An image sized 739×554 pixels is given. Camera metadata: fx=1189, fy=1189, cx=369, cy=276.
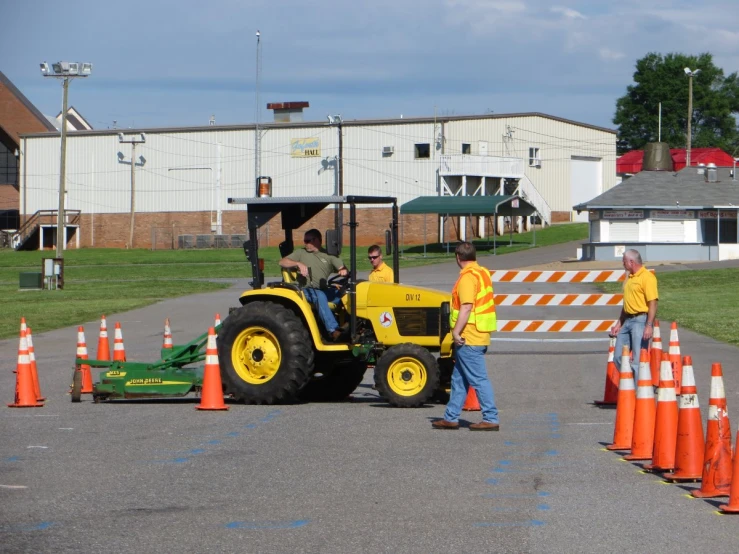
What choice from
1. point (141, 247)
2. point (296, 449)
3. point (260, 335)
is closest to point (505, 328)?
point (260, 335)

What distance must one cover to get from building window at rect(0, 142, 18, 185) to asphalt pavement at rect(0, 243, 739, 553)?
76161 millimetres

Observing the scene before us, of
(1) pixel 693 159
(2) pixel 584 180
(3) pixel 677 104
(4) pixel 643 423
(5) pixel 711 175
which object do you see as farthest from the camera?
(3) pixel 677 104

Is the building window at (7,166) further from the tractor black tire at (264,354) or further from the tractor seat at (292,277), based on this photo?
the tractor black tire at (264,354)

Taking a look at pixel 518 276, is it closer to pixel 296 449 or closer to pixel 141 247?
pixel 296 449

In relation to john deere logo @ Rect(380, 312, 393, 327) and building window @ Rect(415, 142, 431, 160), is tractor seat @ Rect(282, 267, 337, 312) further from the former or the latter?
building window @ Rect(415, 142, 431, 160)

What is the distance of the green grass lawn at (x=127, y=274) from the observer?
31.2 meters

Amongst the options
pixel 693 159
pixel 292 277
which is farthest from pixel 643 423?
pixel 693 159

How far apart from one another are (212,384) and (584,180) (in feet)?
237

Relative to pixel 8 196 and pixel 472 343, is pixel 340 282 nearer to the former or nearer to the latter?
pixel 472 343

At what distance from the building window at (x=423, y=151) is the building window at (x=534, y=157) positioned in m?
8.02

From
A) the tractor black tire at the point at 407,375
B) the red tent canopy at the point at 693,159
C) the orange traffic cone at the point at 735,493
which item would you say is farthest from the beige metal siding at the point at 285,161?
the orange traffic cone at the point at 735,493

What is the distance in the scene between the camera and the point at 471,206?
6281 cm

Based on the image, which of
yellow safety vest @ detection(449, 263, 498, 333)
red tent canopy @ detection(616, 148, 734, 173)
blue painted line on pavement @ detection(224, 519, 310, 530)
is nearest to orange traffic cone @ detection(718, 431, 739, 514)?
blue painted line on pavement @ detection(224, 519, 310, 530)

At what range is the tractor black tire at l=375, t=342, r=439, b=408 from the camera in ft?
42.7
